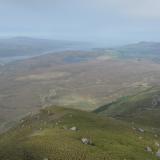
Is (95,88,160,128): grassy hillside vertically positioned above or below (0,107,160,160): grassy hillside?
below

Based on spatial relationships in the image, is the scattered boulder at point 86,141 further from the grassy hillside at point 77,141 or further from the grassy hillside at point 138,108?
the grassy hillside at point 138,108

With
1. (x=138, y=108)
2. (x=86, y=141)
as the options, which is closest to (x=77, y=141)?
(x=86, y=141)

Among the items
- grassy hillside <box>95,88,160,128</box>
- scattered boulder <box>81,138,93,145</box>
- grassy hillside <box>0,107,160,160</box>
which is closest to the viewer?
grassy hillside <box>0,107,160,160</box>

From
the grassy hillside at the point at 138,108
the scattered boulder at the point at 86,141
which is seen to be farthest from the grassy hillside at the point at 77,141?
the grassy hillside at the point at 138,108

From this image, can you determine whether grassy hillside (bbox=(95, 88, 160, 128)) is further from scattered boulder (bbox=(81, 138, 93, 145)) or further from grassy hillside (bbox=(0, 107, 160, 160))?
scattered boulder (bbox=(81, 138, 93, 145))

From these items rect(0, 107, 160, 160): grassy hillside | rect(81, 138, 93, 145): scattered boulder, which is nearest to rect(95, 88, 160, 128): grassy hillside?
rect(0, 107, 160, 160): grassy hillside

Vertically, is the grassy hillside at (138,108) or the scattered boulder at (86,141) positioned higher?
the scattered boulder at (86,141)

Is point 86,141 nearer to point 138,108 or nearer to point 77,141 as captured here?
point 77,141

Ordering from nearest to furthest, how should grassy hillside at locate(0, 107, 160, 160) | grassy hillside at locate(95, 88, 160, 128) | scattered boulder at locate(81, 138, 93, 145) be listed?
grassy hillside at locate(0, 107, 160, 160), scattered boulder at locate(81, 138, 93, 145), grassy hillside at locate(95, 88, 160, 128)
